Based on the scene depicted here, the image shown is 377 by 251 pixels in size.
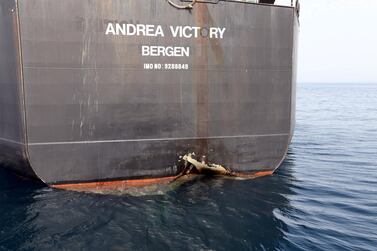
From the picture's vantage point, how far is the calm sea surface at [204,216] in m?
6.49

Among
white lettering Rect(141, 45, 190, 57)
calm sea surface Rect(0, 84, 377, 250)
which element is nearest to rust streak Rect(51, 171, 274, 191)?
calm sea surface Rect(0, 84, 377, 250)

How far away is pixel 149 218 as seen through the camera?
739 centimetres

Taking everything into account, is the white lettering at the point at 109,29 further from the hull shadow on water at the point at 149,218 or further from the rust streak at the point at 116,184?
the hull shadow on water at the point at 149,218

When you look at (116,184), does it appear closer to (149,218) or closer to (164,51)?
(149,218)

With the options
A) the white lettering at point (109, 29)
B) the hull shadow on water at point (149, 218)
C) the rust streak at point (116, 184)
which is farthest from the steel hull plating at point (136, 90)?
the hull shadow on water at point (149, 218)

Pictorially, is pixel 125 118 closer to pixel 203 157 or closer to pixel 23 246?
pixel 203 157

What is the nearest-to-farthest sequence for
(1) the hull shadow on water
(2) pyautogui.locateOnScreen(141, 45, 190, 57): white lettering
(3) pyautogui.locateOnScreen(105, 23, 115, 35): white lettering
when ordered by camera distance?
(1) the hull shadow on water, (3) pyautogui.locateOnScreen(105, 23, 115, 35): white lettering, (2) pyautogui.locateOnScreen(141, 45, 190, 57): white lettering

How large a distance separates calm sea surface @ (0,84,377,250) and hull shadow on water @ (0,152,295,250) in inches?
0.8

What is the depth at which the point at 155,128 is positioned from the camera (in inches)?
355

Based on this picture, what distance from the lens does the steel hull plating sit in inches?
316

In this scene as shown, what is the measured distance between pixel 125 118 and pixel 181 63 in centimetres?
211

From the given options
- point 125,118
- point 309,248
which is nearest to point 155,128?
point 125,118

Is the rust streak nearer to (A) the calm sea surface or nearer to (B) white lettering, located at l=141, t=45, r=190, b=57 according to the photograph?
(A) the calm sea surface

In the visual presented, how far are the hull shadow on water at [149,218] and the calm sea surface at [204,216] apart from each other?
0.02m
